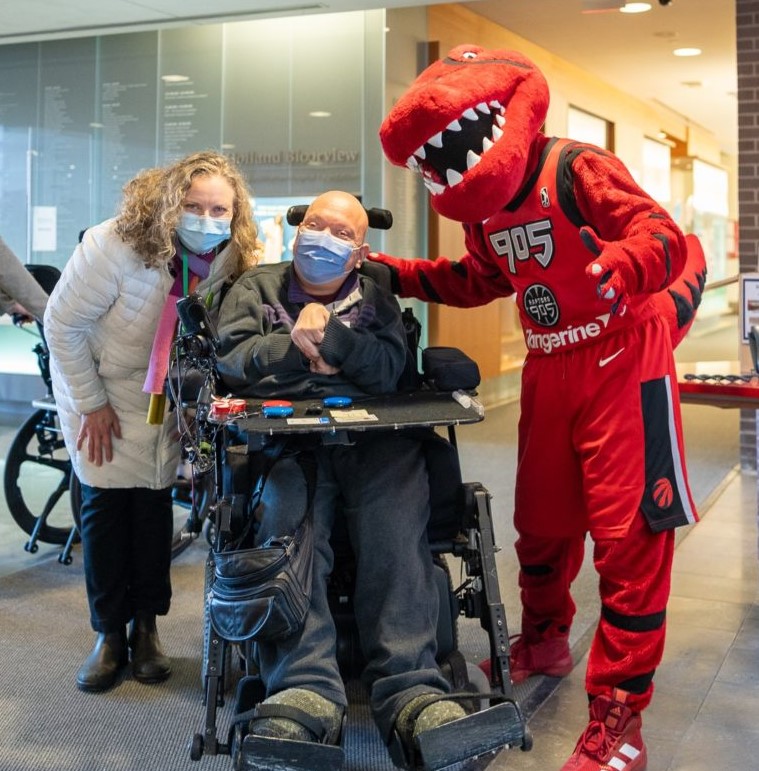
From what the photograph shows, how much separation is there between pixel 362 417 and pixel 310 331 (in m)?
0.27

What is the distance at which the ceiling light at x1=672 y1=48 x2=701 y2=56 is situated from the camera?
9.27 metres

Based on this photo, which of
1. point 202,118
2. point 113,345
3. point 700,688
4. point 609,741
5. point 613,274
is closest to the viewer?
point 613,274

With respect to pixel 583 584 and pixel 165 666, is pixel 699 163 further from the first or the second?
pixel 165 666

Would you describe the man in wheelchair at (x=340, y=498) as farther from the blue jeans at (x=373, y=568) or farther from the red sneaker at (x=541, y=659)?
the red sneaker at (x=541, y=659)

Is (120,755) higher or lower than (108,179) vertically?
lower

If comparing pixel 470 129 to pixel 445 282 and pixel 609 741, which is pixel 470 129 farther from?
pixel 609 741

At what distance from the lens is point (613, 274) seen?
194 cm

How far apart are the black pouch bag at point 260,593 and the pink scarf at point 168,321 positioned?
62 cm

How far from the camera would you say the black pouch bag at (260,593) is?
1945 millimetres

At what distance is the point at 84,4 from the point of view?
18.6ft

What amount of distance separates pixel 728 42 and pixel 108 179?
5344 millimetres

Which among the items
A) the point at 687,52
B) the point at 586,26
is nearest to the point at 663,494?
the point at 586,26

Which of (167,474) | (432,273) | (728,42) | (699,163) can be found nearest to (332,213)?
(432,273)

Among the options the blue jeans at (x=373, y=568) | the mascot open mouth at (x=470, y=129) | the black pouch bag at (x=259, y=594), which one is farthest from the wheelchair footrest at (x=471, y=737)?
the mascot open mouth at (x=470, y=129)
